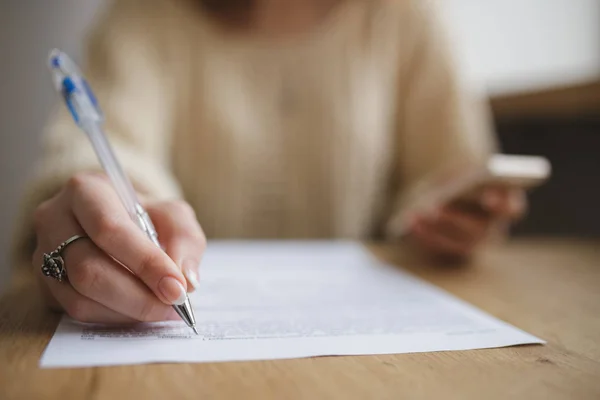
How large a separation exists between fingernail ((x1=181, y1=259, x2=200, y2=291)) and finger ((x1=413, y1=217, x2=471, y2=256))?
356mm

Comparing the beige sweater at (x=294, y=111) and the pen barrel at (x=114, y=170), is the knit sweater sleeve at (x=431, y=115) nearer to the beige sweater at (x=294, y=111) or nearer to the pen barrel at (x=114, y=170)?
the beige sweater at (x=294, y=111)

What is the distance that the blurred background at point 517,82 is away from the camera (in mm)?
966

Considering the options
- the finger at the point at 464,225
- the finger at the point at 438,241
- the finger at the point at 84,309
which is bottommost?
the finger at the point at 438,241

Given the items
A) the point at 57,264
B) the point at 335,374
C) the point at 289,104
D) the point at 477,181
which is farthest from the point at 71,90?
the point at 289,104

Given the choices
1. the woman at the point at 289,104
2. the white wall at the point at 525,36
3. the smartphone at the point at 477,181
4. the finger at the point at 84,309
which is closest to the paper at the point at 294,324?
the finger at the point at 84,309

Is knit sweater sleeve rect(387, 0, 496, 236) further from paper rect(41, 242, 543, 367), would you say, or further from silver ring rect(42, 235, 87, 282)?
silver ring rect(42, 235, 87, 282)

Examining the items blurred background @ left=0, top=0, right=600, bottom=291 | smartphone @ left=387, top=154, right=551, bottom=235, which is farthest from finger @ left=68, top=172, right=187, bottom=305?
blurred background @ left=0, top=0, right=600, bottom=291

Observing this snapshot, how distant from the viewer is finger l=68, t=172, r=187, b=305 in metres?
0.29

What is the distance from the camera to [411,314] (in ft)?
1.24

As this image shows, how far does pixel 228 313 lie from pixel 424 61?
680 mm

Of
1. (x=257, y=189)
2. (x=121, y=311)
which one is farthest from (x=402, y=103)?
(x=121, y=311)

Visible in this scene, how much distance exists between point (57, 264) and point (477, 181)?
0.41m

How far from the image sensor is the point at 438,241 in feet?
2.00

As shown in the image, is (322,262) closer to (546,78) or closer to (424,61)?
(424,61)
